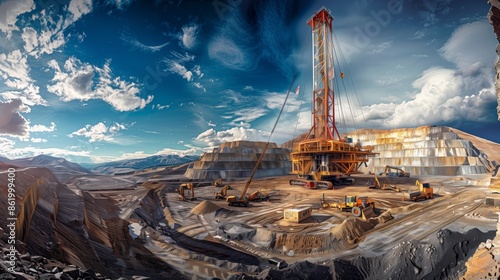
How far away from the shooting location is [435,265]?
8.73m

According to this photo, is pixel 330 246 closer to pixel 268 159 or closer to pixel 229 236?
pixel 229 236

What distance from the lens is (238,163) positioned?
184ft

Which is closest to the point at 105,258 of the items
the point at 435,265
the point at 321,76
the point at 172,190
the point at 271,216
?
the point at 271,216

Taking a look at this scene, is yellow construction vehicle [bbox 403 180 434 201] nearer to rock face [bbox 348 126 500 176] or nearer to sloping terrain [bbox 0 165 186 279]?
sloping terrain [bbox 0 165 186 279]

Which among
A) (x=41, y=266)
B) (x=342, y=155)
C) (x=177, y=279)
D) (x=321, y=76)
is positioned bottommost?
(x=177, y=279)

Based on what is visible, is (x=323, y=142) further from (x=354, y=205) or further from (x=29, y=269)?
(x=29, y=269)

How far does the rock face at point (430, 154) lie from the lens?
45.6 m

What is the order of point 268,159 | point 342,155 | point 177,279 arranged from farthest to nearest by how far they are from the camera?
point 268,159 → point 342,155 → point 177,279

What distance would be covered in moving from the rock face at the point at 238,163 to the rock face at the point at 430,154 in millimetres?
23265

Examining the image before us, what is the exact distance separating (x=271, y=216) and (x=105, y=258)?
459 inches

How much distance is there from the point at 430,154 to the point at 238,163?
4393 centimetres

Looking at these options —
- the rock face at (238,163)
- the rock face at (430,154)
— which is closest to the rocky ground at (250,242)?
the rock face at (430,154)

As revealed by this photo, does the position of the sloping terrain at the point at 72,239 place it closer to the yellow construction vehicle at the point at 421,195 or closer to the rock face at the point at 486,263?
the rock face at the point at 486,263

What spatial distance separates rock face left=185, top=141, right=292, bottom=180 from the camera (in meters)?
53.3
